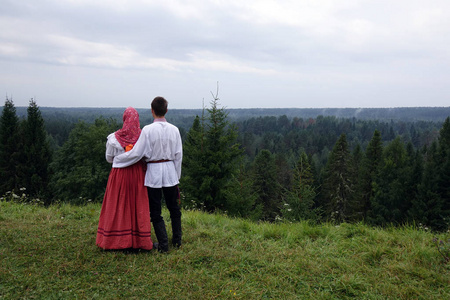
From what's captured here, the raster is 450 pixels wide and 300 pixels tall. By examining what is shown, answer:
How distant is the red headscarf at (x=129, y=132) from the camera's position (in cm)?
470

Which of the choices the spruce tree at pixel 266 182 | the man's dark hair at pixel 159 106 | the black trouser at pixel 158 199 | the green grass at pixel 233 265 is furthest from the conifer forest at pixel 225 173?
the man's dark hair at pixel 159 106

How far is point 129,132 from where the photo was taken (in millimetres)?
4727

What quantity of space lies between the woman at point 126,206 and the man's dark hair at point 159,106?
427 mm

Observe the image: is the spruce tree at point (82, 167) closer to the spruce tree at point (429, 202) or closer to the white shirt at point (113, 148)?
the white shirt at point (113, 148)

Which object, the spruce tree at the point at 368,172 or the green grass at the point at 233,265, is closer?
the green grass at the point at 233,265

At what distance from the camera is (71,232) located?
5387mm

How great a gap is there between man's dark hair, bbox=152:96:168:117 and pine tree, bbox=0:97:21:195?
31.9m

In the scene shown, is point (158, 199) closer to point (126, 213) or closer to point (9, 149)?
point (126, 213)

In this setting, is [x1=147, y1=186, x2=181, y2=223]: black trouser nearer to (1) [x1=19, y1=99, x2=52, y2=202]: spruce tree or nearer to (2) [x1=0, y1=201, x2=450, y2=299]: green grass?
(2) [x1=0, y1=201, x2=450, y2=299]: green grass

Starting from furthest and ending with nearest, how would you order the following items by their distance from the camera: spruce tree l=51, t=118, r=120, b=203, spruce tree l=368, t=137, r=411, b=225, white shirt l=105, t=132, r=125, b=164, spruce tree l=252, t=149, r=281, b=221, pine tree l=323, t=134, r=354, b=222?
spruce tree l=252, t=149, r=281, b=221
pine tree l=323, t=134, r=354, b=222
spruce tree l=368, t=137, r=411, b=225
spruce tree l=51, t=118, r=120, b=203
white shirt l=105, t=132, r=125, b=164

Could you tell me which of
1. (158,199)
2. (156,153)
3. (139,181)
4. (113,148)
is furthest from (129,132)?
(158,199)

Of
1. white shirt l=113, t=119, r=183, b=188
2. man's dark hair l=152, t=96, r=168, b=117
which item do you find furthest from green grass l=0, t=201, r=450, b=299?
man's dark hair l=152, t=96, r=168, b=117

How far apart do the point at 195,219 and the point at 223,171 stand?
33.2 ft

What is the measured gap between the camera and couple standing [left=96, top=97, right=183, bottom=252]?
457 centimetres
